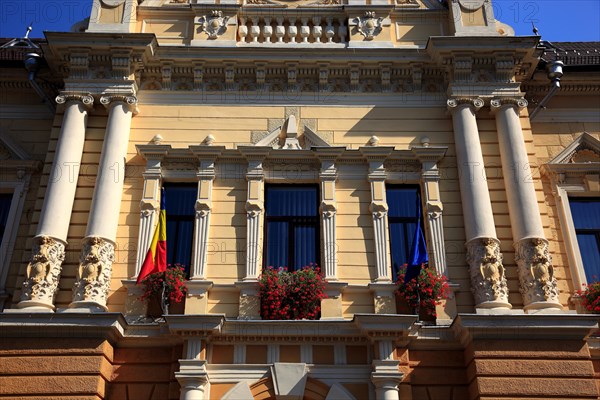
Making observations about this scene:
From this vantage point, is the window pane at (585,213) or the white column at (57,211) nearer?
the white column at (57,211)

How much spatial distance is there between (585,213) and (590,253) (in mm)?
886

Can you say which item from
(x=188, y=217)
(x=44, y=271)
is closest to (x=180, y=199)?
(x=188, y=217)

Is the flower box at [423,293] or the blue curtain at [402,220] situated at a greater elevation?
the blue curtain at [402,220]

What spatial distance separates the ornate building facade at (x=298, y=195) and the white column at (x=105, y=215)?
0.04 meters

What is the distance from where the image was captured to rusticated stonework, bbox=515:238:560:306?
10.7 metres

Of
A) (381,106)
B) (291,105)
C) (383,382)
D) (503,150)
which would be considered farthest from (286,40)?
(383,382)

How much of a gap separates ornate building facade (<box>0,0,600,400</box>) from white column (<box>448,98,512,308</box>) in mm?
39

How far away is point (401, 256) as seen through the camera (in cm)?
1174

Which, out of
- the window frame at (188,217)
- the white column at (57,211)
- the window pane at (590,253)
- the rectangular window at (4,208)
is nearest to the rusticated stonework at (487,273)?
the window pane at (590,253)

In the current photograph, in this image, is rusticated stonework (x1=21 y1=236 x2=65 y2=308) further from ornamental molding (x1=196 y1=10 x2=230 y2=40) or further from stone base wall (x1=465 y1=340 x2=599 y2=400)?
stone base wall (x1=465 y1=340 x2=599 y2=400)

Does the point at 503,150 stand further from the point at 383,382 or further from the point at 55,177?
the point at 55,177

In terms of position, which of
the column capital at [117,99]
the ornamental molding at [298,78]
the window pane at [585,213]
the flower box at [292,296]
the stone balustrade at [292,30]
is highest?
the stone balustrade at [292,30]

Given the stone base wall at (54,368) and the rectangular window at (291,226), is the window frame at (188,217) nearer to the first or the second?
the rectangular window at (291,226)

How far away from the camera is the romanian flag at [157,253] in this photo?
10.7m
